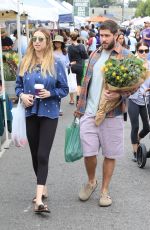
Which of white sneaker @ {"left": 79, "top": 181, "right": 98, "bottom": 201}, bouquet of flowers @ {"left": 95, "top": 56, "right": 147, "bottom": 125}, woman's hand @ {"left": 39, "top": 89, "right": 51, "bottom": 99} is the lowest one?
white sneaker @ {"left": 79, "top": 181, "right": 98, "bottom": 201}

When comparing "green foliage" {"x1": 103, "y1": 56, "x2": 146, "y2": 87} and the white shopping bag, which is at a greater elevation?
"green foliage" {"x1": 103, "y1": 56, "x2": 146, "y2": 87}

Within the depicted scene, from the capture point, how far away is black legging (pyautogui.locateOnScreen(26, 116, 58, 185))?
465cm

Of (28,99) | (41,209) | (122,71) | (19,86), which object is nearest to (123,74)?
(122,71)

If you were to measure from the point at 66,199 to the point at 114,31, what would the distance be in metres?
1.87

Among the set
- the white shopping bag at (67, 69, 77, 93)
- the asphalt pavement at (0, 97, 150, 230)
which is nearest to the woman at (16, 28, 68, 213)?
the asphalt pavement at (0, 97, 150, 230)

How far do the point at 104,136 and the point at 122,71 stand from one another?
735 millimetres

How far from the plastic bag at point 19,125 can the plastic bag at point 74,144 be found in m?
0.47

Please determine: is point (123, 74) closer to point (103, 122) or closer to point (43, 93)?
point (103, 122)

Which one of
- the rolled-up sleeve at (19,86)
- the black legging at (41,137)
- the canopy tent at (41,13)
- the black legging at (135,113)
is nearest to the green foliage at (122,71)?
the black legging at (41,137)

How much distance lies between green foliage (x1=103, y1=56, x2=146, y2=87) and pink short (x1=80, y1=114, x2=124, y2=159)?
0.45m

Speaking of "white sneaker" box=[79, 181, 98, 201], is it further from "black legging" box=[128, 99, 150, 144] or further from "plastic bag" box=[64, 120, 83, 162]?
"black legging" box=[128, 99, 150, 144]

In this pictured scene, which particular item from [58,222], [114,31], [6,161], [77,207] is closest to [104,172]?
[77,207]

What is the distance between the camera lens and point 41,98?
455 cm

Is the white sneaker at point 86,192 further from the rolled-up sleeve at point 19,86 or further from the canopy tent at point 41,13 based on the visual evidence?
the canopy tent at point 41,13
